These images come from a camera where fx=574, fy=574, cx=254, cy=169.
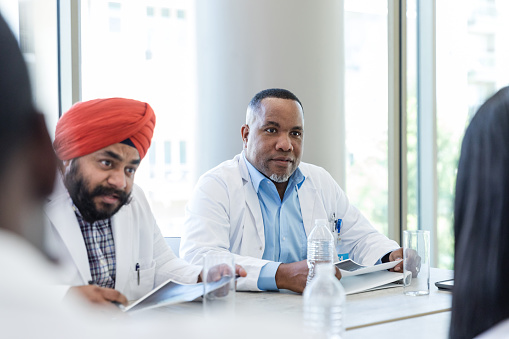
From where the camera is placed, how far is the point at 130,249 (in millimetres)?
2119

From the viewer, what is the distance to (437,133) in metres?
4.47

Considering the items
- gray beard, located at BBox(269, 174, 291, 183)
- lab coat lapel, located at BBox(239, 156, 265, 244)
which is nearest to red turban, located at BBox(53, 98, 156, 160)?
lab coat lapel, located at BBox(239, 156, 265, 244)

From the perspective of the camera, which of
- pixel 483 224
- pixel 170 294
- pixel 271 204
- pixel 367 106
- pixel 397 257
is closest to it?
pixel 483 224

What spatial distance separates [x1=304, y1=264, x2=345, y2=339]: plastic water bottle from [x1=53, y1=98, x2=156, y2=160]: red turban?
103cm

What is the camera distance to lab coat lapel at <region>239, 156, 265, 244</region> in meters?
2.71

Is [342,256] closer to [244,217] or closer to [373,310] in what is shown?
[244,217]

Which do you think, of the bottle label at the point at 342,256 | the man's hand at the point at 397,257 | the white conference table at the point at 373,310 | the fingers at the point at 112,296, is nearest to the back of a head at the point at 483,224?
the white conference table at the point at 373,310

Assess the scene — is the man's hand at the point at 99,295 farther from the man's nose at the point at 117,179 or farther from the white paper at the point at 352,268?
the white paper at the point at 352,268

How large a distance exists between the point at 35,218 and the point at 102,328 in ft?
0.61

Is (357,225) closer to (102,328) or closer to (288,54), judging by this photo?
(288,54)

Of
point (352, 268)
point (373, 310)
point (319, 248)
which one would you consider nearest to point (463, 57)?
point (319, 248)

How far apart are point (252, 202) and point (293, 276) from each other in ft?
2.54

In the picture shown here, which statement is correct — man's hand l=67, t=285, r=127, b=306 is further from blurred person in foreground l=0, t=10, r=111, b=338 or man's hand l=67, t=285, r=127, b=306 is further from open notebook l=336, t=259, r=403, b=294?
blurred person in foreground l=0, t=10, r=111, b=338

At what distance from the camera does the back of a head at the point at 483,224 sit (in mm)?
967
